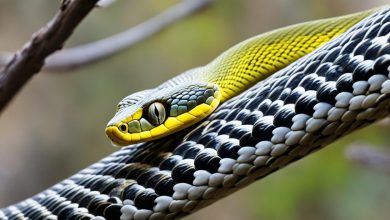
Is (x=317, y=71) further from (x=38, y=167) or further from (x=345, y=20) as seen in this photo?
(x=38, y=167)

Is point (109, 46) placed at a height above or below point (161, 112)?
above

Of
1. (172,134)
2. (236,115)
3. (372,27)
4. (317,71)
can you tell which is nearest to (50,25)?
(172,134)

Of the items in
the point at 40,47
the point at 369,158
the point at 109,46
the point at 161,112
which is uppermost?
the point at 40,47

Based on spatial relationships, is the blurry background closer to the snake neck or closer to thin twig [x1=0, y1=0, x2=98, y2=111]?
the snake neck

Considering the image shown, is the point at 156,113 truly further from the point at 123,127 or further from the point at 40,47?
the point at 40,47

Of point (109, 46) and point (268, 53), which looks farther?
point (109, 46)

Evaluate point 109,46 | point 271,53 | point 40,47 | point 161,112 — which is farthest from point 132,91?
point 161,112

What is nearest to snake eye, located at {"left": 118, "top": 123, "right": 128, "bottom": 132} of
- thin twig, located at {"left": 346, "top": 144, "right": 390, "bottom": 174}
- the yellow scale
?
the yellow scale

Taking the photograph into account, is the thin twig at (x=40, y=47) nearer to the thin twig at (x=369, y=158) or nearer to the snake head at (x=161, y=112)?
the snake head at (x=161, y=112)
